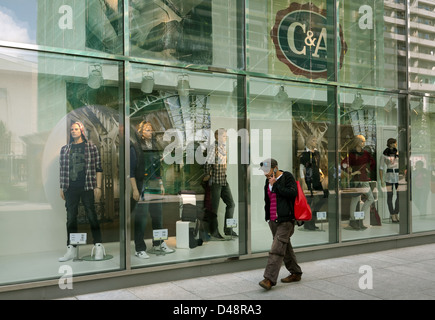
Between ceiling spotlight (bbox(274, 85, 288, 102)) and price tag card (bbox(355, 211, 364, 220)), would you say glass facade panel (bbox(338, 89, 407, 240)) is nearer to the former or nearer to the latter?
price tag card (bbox(355, 211, 364, 220))

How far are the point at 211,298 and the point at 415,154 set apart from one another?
6540mm

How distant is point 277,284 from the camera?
6.41 m

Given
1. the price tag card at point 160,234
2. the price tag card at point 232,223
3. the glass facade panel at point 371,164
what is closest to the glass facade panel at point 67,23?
the price tag card at point 160,234

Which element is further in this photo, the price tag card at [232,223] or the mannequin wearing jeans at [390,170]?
the mannequin wearing jeans at [390,170]

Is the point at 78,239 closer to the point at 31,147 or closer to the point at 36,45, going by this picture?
the point at 31,147

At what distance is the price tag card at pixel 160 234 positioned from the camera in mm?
7131

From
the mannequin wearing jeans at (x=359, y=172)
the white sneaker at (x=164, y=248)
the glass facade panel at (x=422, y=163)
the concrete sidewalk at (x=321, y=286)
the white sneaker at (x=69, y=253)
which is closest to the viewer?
the concrete sidewalk at (x=321, y=286)

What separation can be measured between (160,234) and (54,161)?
6.52ft

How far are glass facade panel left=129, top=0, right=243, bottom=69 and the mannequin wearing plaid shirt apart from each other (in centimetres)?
133

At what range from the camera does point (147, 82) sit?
7.05 meters

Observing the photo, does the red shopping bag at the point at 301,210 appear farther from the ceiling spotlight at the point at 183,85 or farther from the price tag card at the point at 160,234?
the ceiling spotlight at the point at 183,85

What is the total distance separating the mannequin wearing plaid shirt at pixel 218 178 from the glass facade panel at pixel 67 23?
2.35 meters
